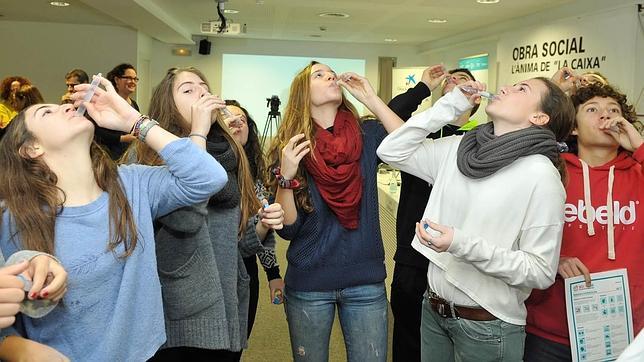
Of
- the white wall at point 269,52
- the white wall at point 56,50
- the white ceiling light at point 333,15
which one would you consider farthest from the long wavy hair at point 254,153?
the white wall at point 269,52

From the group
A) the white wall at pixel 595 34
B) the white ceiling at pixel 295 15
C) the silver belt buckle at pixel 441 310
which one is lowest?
the silver belt buckle at pixel 441 310

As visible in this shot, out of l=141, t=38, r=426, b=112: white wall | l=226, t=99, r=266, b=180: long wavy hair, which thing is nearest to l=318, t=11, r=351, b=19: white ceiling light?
l=141, t=38, r=426, b=112: white wall

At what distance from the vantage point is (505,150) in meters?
1.55

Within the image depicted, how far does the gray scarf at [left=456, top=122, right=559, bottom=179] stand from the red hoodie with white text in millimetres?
294

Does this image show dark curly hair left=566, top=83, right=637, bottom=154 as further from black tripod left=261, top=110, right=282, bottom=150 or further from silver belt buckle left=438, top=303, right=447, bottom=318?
black tripod left=261, top=110, right=282, bottom=150

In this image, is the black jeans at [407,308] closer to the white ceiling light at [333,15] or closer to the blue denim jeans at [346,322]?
the blue denim jeans at [346,322]

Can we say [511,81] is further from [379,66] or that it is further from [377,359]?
[377,359]

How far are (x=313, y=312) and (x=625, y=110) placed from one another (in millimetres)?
1346

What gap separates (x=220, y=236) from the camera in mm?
1695

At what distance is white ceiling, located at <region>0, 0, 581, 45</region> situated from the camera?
22.6 feet

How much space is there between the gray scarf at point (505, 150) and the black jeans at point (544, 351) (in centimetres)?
64

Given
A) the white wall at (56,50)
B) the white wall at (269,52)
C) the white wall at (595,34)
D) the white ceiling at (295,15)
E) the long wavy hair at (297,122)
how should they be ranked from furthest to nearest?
1. the white wall at (269,52)
2. the white wall at (56,50)
3. the white ceiling at (295,15)
4. the white wall at (595,34)
5. the long wavy hair at (297,122)

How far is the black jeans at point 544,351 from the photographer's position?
1.84m

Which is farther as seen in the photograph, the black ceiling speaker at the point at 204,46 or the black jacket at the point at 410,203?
the black ceiling speaker at the point at 204,46
